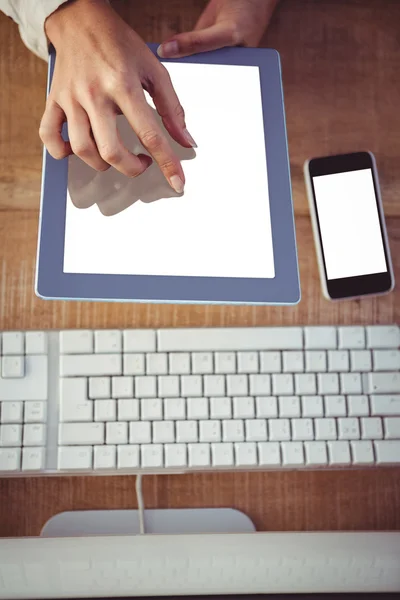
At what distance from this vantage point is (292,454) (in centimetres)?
60

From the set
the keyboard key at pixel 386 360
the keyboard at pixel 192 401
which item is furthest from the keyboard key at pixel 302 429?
the keyboard key at pixel 386 360

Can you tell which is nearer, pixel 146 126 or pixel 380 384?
pixel 146 126

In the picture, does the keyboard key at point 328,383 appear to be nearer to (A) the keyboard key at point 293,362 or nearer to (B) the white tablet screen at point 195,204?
(A) the keyboard key at point 293,362

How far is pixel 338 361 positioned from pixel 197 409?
17 centimetres

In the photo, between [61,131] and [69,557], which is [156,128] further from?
[69,557]

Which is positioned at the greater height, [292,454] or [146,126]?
[146,126]

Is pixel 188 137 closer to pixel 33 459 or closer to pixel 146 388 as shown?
pixel 146 388

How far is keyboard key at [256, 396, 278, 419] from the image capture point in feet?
1.99

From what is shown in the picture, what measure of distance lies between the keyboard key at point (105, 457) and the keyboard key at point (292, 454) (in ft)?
0.60

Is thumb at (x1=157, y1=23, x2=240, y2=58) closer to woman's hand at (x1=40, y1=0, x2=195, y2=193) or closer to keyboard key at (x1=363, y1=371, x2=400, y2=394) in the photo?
woman's hand at (x1=40, y1=0, x2=195, y2=193)

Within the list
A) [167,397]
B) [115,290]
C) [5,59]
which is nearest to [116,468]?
[167,397]

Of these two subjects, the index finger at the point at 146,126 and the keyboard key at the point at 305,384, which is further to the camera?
the keyboard key at the point at 305,384

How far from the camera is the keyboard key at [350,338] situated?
0.63m

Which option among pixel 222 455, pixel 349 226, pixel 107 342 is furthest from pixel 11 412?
pixel 349 226
